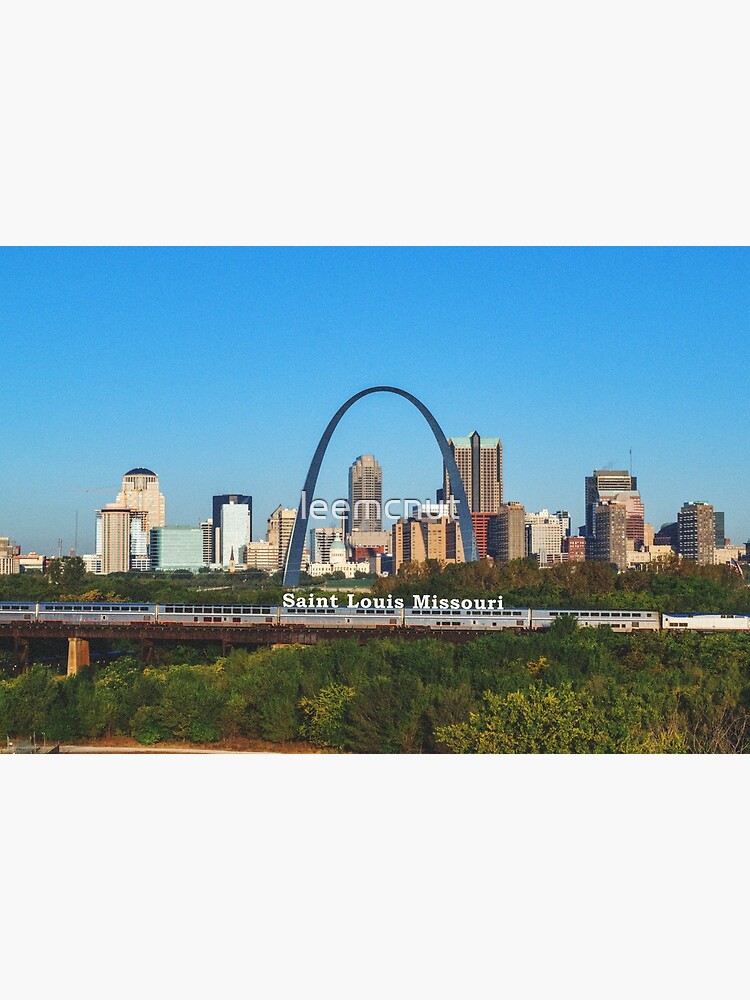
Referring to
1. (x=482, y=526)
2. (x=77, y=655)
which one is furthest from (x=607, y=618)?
(x=77, y=655)

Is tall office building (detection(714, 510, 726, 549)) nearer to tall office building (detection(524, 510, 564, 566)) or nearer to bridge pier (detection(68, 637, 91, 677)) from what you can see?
tall office building (detection(524, 510, 564, 566))

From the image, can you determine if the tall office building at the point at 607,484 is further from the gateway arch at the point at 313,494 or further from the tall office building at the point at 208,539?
the tall office building at the point at 208,539

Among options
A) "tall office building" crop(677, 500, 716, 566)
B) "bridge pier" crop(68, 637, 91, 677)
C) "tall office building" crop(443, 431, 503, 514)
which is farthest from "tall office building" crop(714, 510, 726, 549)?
"bridge pier" crop(68, 637, 91, 677)

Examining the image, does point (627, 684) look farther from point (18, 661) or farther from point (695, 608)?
point (18, 661)

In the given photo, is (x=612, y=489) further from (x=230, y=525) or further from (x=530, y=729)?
(x=230, y=525)

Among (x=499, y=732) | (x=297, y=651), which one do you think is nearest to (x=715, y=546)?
(x=499, y=732)

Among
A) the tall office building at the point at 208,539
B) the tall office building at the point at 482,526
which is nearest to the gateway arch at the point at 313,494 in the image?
the tall office building at the point at 482,526
